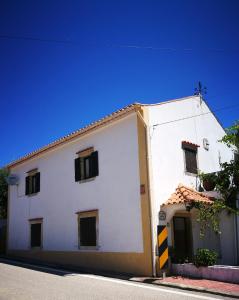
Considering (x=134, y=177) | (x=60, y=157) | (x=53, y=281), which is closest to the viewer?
(x=53, y=281)

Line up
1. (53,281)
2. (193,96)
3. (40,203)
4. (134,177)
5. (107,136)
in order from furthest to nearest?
(40,203)
(193,96)
(107,136)
(134,177)
(53,281)

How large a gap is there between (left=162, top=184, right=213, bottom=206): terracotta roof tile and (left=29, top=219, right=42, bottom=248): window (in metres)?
8.97

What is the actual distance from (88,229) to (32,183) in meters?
6.79

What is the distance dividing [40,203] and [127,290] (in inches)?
431

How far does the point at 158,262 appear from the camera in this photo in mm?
11648

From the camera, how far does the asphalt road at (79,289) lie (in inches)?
325

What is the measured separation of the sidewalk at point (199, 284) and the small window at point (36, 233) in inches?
354

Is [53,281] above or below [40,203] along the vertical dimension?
below

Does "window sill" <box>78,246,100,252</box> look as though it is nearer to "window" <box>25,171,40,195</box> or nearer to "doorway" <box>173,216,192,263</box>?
"doorway" <box>173,216,192,263</box>

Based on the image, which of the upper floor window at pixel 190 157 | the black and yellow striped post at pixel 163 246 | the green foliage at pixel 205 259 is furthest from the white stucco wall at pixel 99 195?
the upper floor window at pixel 190 157

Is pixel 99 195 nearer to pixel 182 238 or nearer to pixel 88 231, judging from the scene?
pixel 88 231

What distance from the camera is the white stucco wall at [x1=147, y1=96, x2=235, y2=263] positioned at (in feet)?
42.1

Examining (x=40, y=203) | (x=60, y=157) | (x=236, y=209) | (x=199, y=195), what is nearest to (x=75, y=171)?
(x=60, y=157)

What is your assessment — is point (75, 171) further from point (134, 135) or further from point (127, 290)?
point (127, 290)
